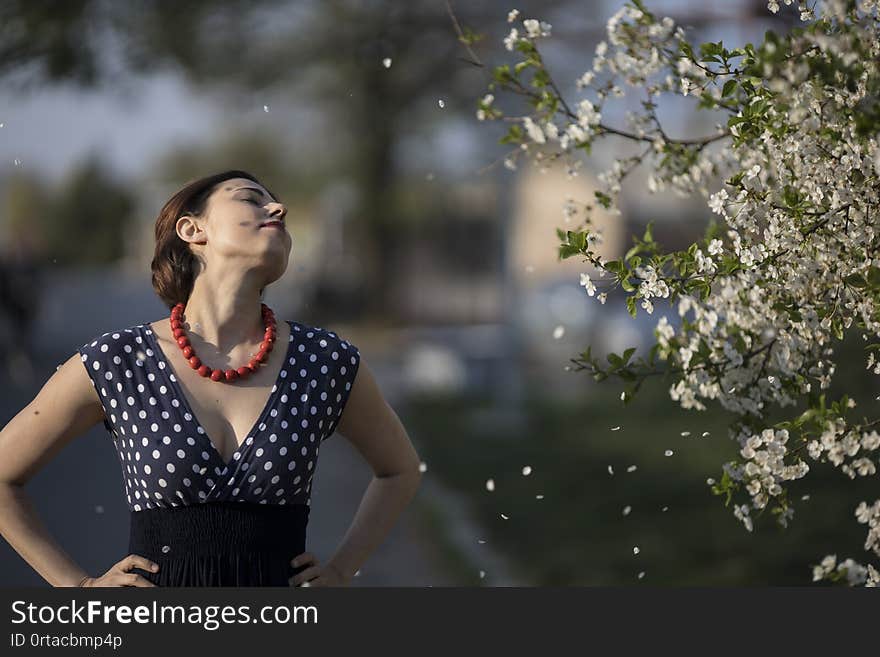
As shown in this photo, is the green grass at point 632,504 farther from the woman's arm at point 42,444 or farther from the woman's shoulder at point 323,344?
the woman's arm at point 42,444

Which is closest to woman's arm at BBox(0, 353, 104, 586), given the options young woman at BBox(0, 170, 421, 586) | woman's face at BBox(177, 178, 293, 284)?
young woman at BBox(0, 170, 421, 586)

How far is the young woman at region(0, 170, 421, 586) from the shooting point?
Answer: 8.66 feet

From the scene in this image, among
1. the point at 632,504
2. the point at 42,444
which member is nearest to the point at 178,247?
the point at 42,444

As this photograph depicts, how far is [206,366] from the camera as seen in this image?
2.72 m

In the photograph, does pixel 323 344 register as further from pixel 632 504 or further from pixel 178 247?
pixel 632 504

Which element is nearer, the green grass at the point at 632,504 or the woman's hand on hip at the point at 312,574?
the woman's hand on hip at the point at 312,574

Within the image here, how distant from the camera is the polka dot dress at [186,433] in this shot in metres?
2.61

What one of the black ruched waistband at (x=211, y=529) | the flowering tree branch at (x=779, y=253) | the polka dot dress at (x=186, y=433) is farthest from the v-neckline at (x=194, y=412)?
the flowering tree branch at (x=779, y=253)

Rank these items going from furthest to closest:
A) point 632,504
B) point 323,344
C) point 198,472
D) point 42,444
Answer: point 632,504 < point 323,344 < point 42,444 < point 198,472

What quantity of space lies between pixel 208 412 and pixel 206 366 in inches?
4.4

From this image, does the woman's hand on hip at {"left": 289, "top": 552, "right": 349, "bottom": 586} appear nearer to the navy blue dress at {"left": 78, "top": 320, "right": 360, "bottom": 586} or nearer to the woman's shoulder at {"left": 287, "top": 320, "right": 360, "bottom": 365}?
the navy blue dress at {"left": 78, "top": 320, "right": 360, "bottom": 586}

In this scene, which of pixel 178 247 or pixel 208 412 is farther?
pixel 178 247

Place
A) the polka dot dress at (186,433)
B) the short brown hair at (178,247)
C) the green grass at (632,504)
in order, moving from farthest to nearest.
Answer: the green grass at (632,504) < the short brown hair at (178,247) < the polka dot dress at (186,433)

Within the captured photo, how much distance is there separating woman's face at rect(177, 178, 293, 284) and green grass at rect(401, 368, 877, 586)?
4031mm
